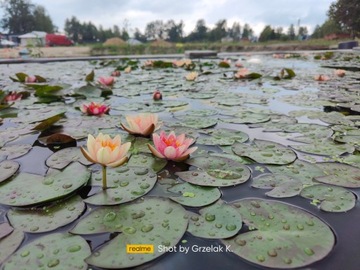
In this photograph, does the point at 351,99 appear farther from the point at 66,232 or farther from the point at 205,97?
the point at 66,232

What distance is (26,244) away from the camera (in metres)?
0.57

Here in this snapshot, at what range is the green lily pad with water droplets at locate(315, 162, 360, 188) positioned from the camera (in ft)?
2.63

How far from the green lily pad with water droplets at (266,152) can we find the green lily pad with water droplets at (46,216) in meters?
0.63

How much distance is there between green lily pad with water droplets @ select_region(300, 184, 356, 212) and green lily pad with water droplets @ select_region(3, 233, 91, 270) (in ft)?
1.98

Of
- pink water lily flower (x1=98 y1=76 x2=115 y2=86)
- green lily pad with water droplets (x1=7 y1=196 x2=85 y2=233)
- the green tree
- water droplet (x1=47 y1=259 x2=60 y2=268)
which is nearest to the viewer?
water droplet (x1=47 y1=259 x2=60 y2=268)

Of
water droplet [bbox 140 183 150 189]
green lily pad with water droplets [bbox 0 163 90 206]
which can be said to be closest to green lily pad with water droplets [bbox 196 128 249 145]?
water droplet [bbox 140 183 150 189]

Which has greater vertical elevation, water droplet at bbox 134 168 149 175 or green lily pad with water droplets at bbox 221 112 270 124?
green lily pad with water droplets at bbox 221 112 270 124

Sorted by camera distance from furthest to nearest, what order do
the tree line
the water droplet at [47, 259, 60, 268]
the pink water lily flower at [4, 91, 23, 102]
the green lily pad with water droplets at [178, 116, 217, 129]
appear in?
the tree line
the pink water lily flower at [4, 91, 23, 102]
the green lily pad with water droplets at [178, 116, 217, 129]
the water droplet at [47, 259, 60, 268]

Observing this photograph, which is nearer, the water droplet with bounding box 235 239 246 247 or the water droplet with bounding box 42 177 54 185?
the water droplet with bounding box 235 239 246 247

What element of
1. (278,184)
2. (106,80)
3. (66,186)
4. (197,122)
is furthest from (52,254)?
(106,80)

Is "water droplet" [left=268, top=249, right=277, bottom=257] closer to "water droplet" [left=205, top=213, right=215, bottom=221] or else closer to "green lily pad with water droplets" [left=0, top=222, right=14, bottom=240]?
"water droplet" [left=205, top=213, right=215, bottom=221]

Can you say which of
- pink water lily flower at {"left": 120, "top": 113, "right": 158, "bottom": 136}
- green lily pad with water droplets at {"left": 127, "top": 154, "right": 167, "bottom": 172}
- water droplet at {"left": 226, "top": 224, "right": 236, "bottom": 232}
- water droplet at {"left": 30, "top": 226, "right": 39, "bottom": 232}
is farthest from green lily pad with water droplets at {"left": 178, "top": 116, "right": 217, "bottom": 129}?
water droplet at {"left": 30, "top": 226, "right": 39, "bottom": 232}

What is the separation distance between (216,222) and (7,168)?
74 centimetres

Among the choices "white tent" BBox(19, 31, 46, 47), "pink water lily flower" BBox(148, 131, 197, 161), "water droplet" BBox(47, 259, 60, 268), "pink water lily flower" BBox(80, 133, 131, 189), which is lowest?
"water droplet" BBox(47, 259, 60, 268)
